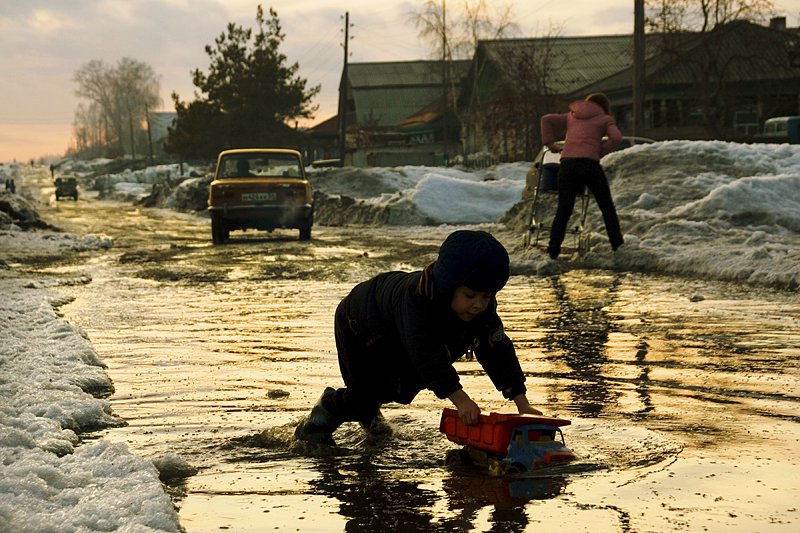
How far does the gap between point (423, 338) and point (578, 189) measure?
9.22 meters

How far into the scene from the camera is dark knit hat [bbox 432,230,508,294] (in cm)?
425

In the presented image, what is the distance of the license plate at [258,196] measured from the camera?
2142cm

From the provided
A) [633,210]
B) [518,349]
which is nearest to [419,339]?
[518,349]

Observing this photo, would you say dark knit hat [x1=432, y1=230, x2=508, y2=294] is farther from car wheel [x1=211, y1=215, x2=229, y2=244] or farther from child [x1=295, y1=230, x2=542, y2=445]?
car wheel [x1=211, y1=215, x2=229, y2=244]

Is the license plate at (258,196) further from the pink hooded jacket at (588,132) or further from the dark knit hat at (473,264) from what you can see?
the dark knit hat at (473,264)

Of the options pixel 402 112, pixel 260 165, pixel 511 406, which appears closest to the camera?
pixel 511 406

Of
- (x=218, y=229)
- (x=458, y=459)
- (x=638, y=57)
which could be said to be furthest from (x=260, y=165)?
(x=458, y=459)

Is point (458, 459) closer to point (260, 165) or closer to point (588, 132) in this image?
point (588, 132)

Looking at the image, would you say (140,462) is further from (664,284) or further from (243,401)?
(664,284)

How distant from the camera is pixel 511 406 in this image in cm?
581

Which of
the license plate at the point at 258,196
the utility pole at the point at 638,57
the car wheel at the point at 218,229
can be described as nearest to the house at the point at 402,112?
the utility pole at the point at 638,57

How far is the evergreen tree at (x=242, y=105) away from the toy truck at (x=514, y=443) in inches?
2368

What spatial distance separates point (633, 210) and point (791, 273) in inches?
235

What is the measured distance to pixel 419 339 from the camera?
176 inches
